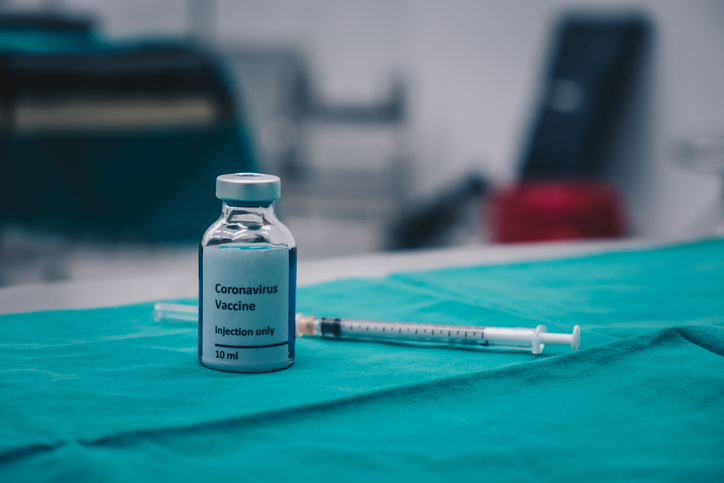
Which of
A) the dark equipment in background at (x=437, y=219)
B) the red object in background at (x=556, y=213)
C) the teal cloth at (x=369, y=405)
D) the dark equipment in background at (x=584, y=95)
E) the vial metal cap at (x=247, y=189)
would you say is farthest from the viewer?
the dark equipment in background at (x=437, y=219)

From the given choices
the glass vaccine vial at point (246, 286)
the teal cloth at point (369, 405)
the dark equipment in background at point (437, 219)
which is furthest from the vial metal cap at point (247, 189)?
the dark equipment in background at point (437, 219)

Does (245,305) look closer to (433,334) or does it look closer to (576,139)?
(433,334)

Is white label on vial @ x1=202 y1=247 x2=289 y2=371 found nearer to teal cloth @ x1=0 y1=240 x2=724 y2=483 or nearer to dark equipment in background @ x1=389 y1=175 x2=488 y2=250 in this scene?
teal cloth @ x1=0 y1=240 x2=724 y2=483

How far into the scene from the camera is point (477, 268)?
36.4 inches

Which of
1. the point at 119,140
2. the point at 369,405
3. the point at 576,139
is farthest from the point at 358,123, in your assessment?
the point at 369,405

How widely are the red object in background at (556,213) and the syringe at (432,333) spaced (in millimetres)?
1675

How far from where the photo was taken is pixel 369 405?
45 cm

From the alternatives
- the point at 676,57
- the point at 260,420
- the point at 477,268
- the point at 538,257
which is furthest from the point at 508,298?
the point at 676,57

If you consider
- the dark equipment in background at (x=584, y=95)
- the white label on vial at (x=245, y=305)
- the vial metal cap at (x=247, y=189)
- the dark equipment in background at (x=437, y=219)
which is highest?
the dark equipment in background at (x=584, y=95)

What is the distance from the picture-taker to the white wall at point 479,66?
226 cm

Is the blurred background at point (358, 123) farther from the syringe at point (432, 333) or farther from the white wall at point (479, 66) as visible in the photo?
the syringe at point (432, 333)

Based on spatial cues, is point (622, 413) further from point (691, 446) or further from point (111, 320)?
point (111, 320)

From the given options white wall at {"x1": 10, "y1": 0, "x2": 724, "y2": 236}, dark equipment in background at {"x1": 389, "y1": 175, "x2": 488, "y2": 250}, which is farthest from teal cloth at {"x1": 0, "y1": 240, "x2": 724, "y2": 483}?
dark equipment in background at {"x1": 389, "y1": 175, "x2": 488, "y2": 250}

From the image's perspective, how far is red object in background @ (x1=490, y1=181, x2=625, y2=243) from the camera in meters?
2.19
